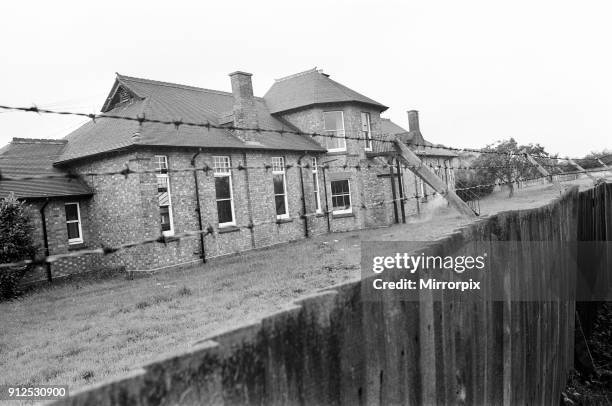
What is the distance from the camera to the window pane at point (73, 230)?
60.1 feet

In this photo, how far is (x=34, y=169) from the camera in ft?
61.1

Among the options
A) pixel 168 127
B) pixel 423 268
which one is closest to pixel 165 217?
pixel 168 127

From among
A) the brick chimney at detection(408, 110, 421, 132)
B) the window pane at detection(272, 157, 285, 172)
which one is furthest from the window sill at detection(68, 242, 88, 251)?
the brick chimney at detection(408, 110, 421, 132)

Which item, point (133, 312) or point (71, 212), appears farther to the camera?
point (71, 212)

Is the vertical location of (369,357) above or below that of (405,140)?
below

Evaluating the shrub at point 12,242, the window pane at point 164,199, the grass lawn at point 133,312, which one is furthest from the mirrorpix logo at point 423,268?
the window pane at point 164,199

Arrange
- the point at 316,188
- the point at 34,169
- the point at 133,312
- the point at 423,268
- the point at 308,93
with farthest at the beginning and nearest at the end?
the point at 308,93 < the point at 316,188 < the point at 34,169 < the point at 133,312 < the point at 423,268

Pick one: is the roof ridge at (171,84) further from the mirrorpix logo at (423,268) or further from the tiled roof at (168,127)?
the mirrorpix logo at (423,268)

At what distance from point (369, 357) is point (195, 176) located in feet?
57.0

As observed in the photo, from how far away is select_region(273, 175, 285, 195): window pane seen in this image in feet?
75.8

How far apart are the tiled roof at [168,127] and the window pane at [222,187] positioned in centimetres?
137

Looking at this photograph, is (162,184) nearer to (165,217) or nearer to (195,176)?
(165,217)

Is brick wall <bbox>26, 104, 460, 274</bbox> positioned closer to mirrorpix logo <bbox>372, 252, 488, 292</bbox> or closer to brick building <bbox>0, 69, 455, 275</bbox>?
brick building <bbox>0, 69, 455, 275</bbox>

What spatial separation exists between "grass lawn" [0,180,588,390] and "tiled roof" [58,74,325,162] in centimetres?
516
